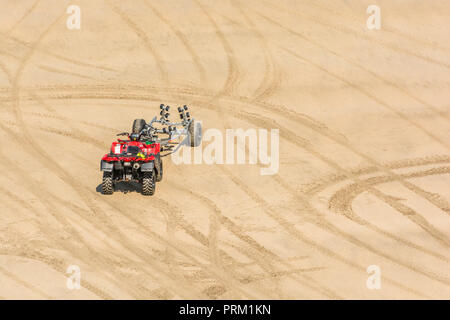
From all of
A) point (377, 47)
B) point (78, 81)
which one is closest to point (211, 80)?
point (78, 81)

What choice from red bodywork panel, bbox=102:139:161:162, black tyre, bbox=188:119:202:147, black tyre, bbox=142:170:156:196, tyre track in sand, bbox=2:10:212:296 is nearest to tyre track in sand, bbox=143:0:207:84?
black tyre, bbox=188:119:202:147

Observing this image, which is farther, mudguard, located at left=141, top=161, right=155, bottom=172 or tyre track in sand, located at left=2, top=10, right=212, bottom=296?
tyre track in sand, located at left=2, top=10, right=212, bottom=296

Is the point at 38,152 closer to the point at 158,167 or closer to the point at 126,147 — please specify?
the point at 126,147

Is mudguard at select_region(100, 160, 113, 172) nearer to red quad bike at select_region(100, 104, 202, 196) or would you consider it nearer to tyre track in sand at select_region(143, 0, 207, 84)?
red quad bike at select_region(100, 104, 202, 196)

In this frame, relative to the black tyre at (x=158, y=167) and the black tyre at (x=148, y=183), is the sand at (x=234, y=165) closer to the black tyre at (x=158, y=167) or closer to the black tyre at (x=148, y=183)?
the black tyre at (x=158, y=167)

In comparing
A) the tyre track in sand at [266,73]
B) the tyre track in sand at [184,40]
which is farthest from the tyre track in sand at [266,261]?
the tyre track in sand at [184,40]

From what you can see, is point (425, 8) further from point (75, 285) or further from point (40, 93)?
point (75, 285)
